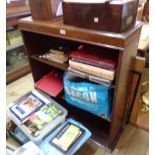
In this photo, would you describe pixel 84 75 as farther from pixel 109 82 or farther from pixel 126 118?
pixel 126 118

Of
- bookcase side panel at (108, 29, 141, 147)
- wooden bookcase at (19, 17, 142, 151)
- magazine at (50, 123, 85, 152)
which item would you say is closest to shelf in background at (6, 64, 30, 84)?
wooden bookcase at (19, 17, 142, 151)

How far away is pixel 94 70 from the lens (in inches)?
36.9

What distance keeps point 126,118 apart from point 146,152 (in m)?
0.31

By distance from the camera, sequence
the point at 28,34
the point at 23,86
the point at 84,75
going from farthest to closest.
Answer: the point at 23,86
the point at 28,34
the point at 84,75

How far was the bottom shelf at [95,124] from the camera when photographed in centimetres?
131

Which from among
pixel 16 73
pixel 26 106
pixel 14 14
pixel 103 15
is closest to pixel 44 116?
pixel 26 106

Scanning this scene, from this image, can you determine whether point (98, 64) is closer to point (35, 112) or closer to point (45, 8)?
point (45, 8)

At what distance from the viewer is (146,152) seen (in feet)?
4.10

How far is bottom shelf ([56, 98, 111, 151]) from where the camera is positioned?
4.31 ft

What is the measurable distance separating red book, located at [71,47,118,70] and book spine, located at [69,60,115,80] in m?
0.02

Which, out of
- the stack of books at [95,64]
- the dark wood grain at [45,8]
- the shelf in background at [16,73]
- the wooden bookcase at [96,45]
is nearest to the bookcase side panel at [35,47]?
the wooden bookcase at [96,45]

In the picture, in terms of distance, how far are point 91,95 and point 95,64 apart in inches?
9.2

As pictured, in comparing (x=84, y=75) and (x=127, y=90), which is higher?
(x=84, y=75)
